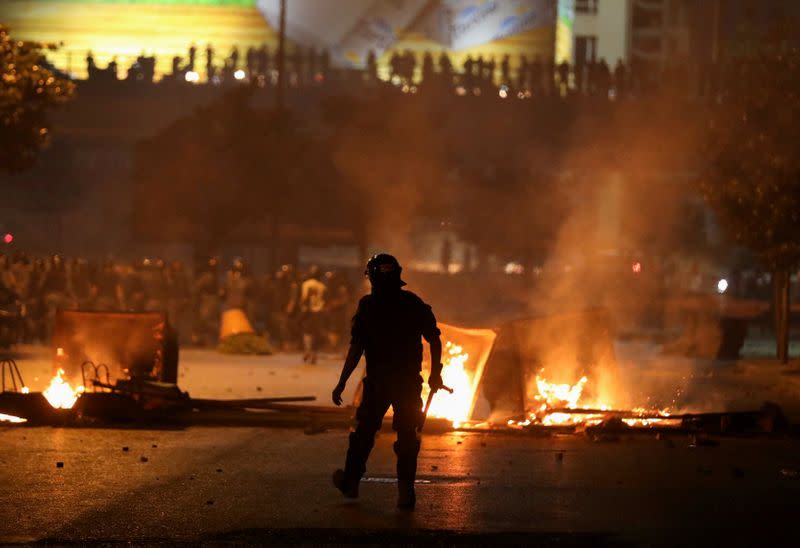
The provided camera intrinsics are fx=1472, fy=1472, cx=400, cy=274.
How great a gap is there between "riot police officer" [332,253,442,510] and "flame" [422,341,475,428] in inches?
164

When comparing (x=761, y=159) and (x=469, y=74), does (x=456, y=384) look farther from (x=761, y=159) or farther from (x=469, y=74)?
(x=469, y=74)

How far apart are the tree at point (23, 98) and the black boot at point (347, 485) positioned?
13.2 metres

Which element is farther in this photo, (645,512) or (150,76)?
(150,76)

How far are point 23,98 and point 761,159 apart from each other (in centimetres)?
1034

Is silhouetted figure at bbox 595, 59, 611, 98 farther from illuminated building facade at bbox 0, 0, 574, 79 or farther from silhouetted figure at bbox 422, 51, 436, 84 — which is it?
illuminated building facade at bbox 0, 0, 574, 79

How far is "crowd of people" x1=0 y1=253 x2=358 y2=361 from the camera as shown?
24.7 m

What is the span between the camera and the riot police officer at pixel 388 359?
8062 millimetres

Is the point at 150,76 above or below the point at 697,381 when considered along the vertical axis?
above

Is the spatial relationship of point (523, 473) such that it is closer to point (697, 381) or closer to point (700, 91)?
point (697, 381)

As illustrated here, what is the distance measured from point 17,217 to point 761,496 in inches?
1413

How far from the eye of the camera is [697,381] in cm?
1825

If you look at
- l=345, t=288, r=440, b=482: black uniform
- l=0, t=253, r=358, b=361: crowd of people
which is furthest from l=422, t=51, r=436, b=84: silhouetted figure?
l=345, t=288, r=440, b=482: black uniform

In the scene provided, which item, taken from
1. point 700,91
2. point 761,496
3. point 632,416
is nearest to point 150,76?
point 700,91

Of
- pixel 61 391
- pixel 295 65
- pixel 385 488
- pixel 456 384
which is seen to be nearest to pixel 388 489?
pixel 385 488
